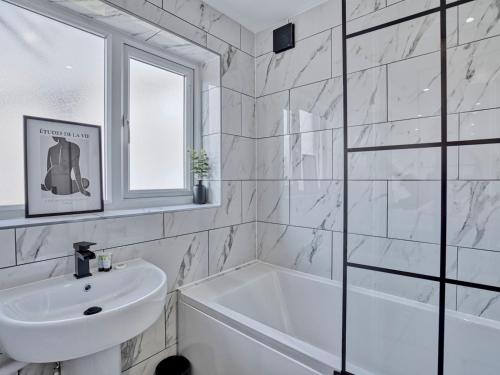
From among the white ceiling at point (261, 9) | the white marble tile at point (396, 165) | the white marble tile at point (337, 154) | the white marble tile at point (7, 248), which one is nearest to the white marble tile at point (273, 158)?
the white marble tile at point (337, 154)

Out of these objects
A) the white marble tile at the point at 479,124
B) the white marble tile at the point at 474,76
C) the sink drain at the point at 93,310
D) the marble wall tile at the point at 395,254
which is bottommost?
the sink drain at the point at 93,310

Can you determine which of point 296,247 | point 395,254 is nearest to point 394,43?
point 395,254

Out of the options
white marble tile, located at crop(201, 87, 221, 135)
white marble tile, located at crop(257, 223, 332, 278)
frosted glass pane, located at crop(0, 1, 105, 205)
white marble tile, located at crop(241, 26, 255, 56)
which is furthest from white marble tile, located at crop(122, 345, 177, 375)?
white marble tile, located at crop(241, 26, 255, 56)

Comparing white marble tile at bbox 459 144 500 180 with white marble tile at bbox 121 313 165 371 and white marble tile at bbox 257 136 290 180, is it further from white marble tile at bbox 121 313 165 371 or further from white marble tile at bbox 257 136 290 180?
white marble tile at bbox 121 313 165 371

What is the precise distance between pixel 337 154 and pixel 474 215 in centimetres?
101

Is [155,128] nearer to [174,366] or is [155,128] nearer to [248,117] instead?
[248,117]

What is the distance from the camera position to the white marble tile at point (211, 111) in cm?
210

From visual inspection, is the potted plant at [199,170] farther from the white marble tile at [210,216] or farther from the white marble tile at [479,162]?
the white marble tile at [479,162]

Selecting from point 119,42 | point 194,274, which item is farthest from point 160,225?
point 119,42

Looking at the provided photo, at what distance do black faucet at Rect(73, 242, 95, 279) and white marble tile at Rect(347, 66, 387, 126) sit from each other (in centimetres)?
130

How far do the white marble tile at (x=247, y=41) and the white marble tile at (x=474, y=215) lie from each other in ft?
6.31

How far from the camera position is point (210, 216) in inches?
78.7

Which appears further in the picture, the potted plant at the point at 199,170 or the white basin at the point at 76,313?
the potted plant at the point at 199,170

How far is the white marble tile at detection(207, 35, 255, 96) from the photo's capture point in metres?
2.07
